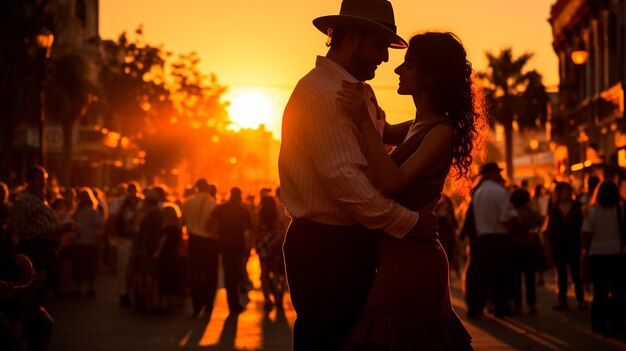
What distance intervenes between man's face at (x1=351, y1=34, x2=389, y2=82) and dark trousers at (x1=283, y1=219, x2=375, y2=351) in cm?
74

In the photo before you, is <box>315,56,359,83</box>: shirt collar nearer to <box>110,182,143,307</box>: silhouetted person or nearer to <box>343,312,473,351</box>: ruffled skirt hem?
<box>343,312,473,351</box>: ruffled skirt hem

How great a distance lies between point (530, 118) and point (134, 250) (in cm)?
4143

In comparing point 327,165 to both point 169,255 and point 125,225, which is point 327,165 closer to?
point 169,255

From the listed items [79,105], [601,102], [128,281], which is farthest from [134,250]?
[79,105]

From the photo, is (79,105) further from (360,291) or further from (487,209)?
(360,291)

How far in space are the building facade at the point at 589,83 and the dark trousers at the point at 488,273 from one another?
10.7 m

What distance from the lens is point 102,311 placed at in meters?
18.6

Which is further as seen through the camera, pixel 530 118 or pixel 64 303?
pixel 530 118

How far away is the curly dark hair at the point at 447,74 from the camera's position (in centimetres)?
562

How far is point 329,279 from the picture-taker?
18.1 ft

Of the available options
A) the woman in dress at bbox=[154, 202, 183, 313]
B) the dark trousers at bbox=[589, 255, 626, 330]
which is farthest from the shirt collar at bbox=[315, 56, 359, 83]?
the woman in dress at bbox=[154, 202, 183, 313]

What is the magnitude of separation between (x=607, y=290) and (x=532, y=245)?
3402mm

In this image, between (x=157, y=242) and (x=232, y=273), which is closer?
(x=232, y=273)

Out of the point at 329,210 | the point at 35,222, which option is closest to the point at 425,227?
the point at 329,210
